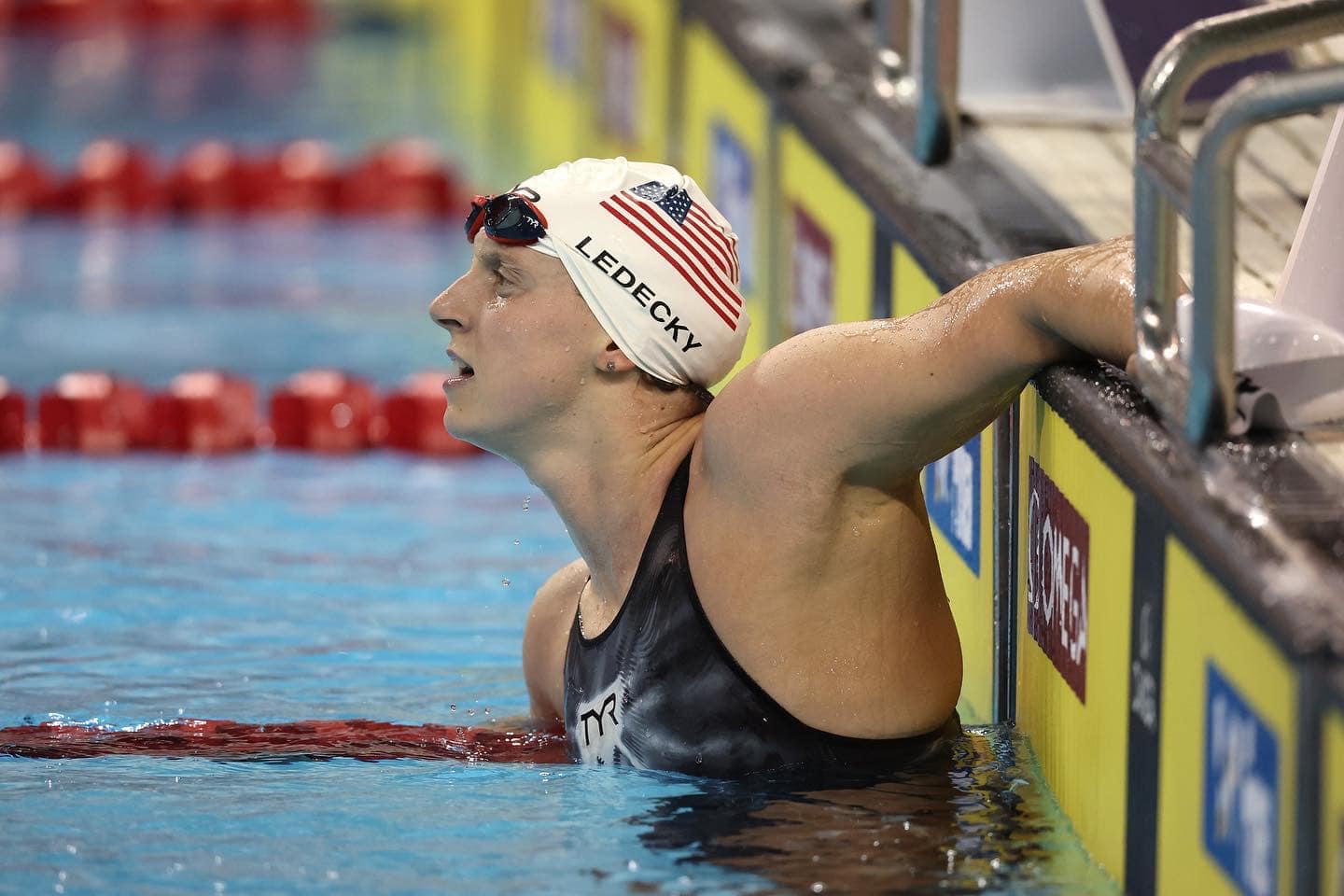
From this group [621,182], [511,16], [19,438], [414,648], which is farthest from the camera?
[511,16]

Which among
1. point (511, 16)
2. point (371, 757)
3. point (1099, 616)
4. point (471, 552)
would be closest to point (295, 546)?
point (471, 552)

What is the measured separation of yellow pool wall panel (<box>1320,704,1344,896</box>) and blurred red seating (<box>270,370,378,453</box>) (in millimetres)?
4362

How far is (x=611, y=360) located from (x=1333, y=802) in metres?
1.26

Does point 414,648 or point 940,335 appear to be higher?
point 940,335

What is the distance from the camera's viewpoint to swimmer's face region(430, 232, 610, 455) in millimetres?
3031

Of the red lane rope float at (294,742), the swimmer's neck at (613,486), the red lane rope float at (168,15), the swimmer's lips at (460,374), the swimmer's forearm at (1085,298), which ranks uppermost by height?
the red lane rope float at (168,15)

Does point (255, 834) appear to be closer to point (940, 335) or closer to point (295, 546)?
point (940, 335)

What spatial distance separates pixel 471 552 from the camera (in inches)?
206

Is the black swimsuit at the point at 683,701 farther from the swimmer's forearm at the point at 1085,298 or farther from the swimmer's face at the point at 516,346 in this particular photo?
the swimmer's forearm at the point at 1085,298

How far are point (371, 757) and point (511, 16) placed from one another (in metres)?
7.32

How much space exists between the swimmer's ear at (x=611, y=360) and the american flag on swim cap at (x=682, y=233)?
0.13m

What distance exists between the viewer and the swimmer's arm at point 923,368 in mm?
2668

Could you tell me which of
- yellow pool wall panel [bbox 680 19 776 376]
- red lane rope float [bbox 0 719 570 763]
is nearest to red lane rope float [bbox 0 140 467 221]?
yellow pool wall panel [bbox 680 19 776 376]

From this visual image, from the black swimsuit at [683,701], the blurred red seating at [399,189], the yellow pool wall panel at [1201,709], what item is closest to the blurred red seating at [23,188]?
the blurred red seating at [399,189]
